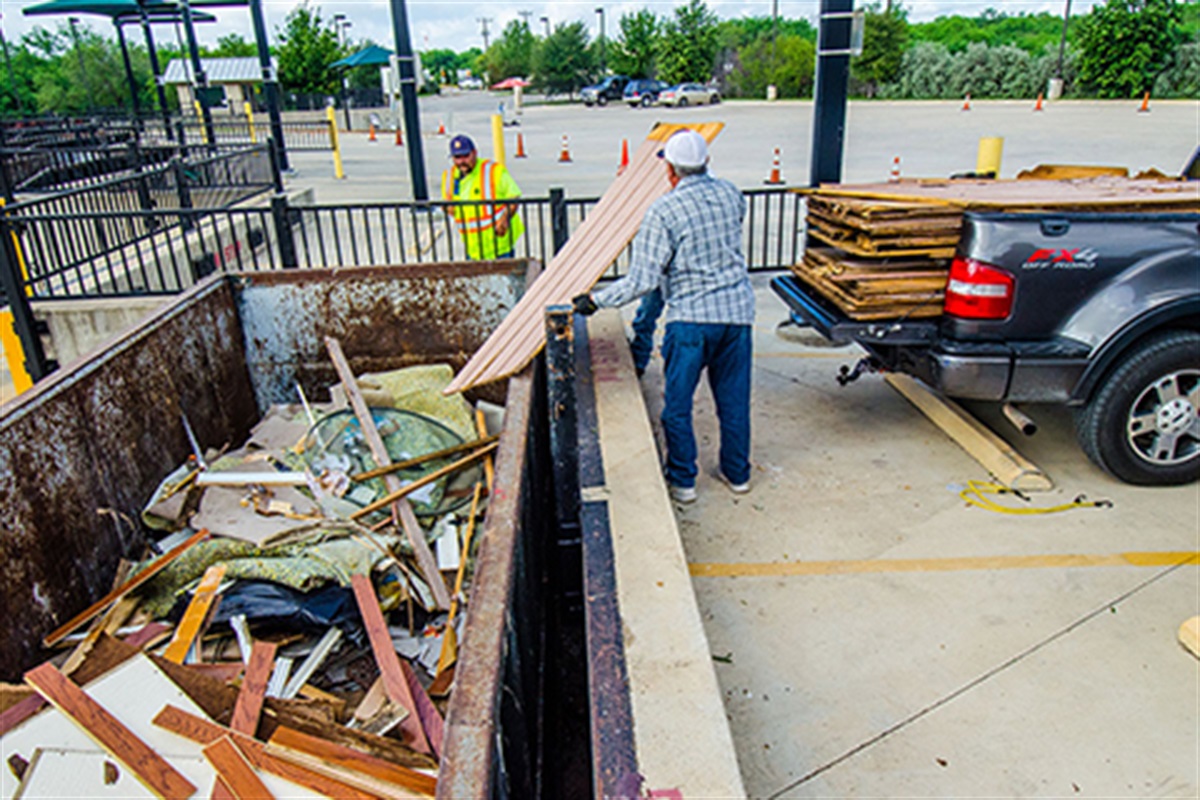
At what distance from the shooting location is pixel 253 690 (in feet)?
8.95

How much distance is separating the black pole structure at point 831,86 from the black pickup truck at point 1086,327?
11.4 feet

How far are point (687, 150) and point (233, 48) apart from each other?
7024 centimetres

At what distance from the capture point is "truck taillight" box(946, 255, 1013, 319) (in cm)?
431

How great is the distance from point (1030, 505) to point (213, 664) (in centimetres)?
416

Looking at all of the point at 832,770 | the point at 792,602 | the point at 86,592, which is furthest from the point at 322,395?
the point at 832,770

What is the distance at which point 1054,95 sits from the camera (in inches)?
1734

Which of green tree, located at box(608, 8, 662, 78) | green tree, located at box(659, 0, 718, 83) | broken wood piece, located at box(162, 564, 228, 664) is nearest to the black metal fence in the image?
broken wood piece, located at box(162, 564, 228, 664)

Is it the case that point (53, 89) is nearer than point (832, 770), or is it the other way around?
point (832, 770)

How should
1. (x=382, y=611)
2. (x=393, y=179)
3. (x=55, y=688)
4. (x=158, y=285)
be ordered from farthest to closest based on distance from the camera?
(x=393, y=179) → (x=158, y=285) → (x=382, y=611) → (x=55, y=688)

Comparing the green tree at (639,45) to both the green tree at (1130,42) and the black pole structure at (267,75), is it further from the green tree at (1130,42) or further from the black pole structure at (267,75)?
the black pole structure at (267,75)

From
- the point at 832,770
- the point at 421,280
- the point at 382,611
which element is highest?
the point at 421,280

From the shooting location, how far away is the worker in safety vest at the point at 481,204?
693cm

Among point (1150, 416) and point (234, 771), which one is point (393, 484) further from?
point (1150, 416)

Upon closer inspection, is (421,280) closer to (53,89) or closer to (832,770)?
(832,770)
